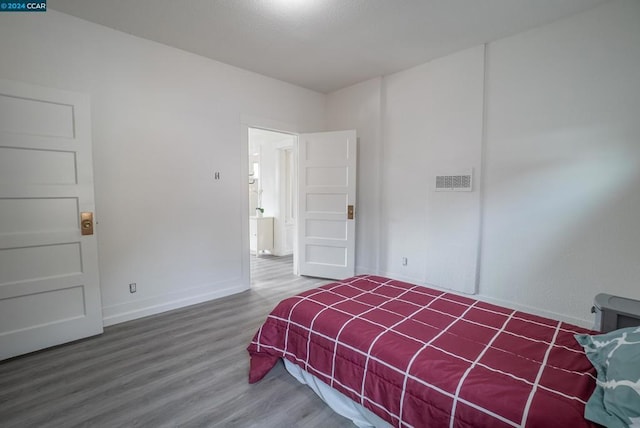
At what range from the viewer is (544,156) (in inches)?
110

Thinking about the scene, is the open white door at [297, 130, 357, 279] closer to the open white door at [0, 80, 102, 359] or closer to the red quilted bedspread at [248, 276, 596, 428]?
the red quilted bedspread at [248, 276, 596, 428]

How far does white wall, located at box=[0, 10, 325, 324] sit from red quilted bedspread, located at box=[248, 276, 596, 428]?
1682 millimetres

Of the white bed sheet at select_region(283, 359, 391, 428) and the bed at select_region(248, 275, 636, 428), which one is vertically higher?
the bed at select_region(248, 275, 636, 428)

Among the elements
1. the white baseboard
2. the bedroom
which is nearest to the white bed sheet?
the white baseboard

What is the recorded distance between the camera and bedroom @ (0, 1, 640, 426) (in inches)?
96.6

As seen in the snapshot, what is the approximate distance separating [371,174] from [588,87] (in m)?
2.38

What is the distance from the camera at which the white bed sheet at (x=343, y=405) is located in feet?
5.11

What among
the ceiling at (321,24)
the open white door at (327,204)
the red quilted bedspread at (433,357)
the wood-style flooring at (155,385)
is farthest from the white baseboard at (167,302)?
the ceiling at (321,24)

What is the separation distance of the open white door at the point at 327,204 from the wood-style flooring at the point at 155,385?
1.74 m

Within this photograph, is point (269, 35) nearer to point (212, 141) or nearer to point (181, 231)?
point (212, 141)

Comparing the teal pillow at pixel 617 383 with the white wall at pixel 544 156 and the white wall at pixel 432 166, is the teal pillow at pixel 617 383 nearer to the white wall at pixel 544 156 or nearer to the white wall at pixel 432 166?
the white wall at pixel 544 156

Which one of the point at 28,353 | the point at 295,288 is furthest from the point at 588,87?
the point at 28,353

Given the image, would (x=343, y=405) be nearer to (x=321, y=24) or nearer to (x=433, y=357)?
(x=433, y=357)

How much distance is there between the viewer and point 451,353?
1383 millimetres
